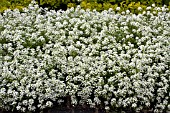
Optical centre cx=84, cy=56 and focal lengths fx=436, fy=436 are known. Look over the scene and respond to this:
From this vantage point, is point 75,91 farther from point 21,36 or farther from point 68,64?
point 21,36

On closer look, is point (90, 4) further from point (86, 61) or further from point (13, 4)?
point (86, 61)

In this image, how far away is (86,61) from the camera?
6195mm

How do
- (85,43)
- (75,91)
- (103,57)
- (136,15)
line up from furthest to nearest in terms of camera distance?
(136,15)
(85,43)
(103,57)
(75,91)

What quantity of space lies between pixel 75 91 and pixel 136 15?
8.17 feet

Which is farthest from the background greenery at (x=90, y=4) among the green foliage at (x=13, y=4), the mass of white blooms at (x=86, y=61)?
the mass of white blooms at (x=86, y=61)

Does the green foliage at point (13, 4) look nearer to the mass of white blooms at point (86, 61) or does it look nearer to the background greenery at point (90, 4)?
the background greenery at point (90, 4)

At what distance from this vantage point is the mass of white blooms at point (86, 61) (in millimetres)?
5840

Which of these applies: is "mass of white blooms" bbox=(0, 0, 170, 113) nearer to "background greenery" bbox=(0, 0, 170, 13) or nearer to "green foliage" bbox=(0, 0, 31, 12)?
"background greenery" bbox=(0, 0, 170, 13)

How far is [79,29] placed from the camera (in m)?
6.99

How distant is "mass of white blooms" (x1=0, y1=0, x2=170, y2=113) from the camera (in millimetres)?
5840

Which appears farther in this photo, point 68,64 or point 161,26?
point 161,26

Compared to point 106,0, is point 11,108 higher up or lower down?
lower down

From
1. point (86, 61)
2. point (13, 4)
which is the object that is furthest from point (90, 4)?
point (86, 61)

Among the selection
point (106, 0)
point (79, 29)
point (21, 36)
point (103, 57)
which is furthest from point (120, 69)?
point (106, 0)
